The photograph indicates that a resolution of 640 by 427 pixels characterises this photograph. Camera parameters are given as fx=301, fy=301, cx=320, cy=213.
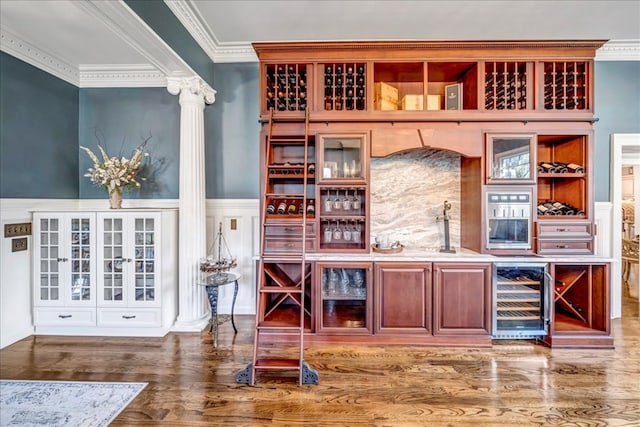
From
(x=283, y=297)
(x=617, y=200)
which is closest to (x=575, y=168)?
(x=617, y=200)

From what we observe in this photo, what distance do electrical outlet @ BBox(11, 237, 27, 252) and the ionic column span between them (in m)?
1.51

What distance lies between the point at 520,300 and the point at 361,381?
1837 millimetres

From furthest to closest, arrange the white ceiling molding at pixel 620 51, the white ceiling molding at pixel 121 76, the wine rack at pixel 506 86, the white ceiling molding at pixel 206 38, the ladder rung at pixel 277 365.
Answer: the white ceiling molding at pixel 121 76 → the white ceiling molding at pixel 620 51 → the wine rack at pixel 506 86 → the white ceiling molding at pixel 206 38 → the ladder rung at pixel 277 365

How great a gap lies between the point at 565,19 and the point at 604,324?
306cm

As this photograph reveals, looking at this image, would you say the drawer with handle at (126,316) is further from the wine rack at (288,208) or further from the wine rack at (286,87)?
the wine rack at (286,87)

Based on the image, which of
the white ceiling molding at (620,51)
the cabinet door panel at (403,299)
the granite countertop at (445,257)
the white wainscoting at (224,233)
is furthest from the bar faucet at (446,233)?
the white ceiling molding at (620,51)

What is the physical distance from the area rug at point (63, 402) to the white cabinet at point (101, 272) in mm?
861

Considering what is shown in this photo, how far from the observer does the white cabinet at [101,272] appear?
3.18m

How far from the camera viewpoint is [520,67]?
3150 mm

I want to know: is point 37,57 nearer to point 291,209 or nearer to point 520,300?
point 291,209

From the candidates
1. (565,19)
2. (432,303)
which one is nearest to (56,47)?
(432,303)

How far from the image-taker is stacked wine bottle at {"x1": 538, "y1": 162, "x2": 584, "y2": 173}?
123 inches

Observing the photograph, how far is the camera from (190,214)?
3.30 meters

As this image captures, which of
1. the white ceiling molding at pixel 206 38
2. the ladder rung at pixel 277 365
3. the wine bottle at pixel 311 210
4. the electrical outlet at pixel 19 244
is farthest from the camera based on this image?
the wine bottle at pixel 311 210
